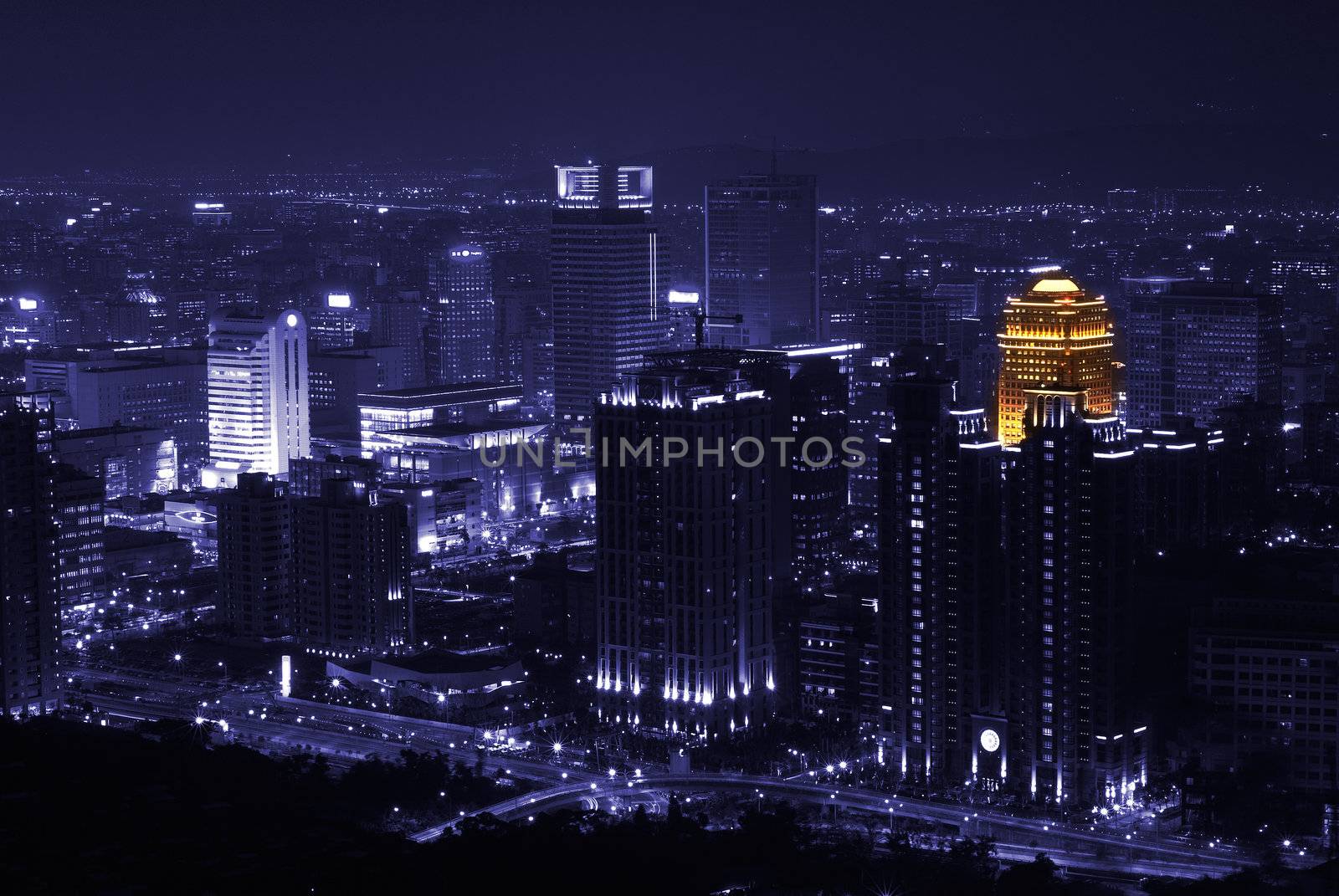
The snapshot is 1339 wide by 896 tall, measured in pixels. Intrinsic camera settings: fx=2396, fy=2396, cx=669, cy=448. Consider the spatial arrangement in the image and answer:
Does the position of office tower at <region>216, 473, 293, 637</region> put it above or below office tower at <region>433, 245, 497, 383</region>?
below

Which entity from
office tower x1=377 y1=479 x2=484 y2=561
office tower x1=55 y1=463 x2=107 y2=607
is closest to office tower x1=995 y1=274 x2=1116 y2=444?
office tower x1=377 y1=479 x2=484 y2=561

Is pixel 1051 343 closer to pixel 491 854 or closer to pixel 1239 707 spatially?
pixel 1239 707

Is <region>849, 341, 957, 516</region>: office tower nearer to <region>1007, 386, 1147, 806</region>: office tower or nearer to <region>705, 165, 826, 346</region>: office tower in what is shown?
<region>705, 165, 826, 346</region>: office tower

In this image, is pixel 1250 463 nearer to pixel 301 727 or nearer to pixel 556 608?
pixel 556 608

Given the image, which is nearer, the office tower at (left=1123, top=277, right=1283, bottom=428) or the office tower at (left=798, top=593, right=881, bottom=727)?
the office tower at (left=798, top=593, right=881, bottom=727)

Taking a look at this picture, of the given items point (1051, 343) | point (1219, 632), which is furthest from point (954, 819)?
point (1051, 343)

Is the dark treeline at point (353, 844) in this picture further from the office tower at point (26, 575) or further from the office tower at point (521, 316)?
the office tower at point (521, 316)

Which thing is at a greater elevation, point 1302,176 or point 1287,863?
point 1302,176
